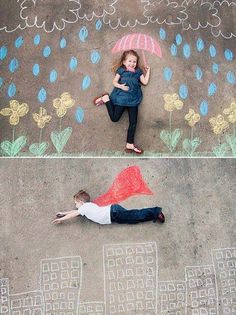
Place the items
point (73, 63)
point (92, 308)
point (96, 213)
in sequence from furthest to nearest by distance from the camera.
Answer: point (73, 63) < point (96, 213) < point (92, 308)

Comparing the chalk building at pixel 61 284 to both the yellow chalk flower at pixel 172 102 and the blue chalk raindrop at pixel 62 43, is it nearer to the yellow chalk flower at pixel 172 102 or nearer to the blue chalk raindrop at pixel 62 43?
the yellow chalk flower at pixel 172 102

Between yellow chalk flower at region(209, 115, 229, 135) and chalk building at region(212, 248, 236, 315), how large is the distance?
1.73 metres

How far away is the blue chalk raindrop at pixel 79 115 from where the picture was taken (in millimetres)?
6645

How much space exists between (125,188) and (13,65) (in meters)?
2.57

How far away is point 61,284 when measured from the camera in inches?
227

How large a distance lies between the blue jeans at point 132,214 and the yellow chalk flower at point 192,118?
143 cm

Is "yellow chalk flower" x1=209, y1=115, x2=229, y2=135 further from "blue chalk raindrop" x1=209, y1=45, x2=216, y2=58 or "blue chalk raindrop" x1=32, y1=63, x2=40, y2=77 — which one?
"blue chalk raindrop" x1=32, y1=63, x2=40, y2=77

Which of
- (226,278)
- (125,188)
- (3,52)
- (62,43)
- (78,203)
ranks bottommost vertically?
(226,278)

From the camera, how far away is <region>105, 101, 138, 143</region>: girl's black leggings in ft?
21.4

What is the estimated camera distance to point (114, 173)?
632 centimetres

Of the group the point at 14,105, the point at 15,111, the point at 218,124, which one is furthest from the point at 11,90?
the point at 218,124

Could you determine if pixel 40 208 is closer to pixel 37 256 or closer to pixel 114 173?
pixel 37 256

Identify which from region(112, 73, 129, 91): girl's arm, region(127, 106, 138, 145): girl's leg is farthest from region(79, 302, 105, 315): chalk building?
region(112, 73, 129, 91): girl's arm

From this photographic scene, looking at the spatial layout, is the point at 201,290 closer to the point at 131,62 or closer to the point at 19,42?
the point at 131,62
